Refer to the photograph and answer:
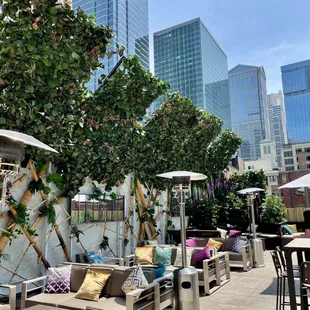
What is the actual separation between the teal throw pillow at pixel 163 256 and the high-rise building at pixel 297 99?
106 metres

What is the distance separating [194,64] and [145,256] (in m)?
72.3

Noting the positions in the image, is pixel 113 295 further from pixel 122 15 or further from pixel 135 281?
pixel 122 15

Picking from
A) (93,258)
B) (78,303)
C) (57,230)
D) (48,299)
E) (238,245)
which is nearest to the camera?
(78,303)

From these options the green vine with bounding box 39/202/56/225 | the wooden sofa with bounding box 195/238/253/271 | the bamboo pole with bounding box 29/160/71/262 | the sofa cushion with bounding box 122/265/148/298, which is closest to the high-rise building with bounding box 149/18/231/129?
the wooden sofa with bounding box 195/238/253/271

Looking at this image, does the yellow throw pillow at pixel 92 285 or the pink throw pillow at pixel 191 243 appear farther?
the pink throw pillow at pixel 191 243

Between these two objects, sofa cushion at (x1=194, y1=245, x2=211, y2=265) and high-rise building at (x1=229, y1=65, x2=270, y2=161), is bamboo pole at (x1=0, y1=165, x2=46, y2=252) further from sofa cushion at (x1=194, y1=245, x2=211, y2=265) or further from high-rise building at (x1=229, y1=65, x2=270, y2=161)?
high-rise building at (x1=229, y1=65, x2=270, y2=161)

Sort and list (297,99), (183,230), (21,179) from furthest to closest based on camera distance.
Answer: (297,99) → (21,179) → (183,230)

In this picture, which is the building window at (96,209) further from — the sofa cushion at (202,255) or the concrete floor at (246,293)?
the concrete floor at (246,293)

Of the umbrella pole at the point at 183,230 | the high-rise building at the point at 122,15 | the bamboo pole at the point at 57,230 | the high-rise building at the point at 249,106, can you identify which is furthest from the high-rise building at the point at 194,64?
the umbrella pole at the point at 183,230

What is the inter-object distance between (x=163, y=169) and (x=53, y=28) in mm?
5682

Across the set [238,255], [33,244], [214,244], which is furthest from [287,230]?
[33,244]

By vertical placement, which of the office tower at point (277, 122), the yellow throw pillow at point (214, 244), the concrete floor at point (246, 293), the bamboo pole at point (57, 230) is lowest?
the concrete floor at point (246, 293)

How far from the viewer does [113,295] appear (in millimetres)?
4184

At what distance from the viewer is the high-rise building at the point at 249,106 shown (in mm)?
112500
